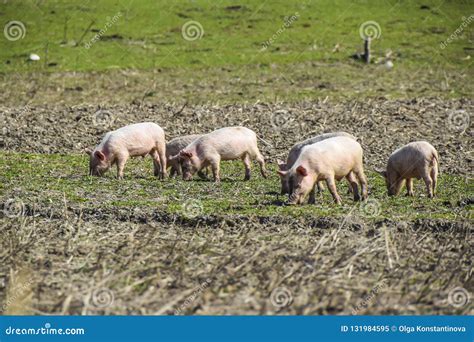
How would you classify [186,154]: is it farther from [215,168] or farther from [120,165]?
[120,165]

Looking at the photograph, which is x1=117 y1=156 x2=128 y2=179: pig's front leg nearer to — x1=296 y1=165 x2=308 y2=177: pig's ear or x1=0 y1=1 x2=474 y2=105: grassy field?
x1=296 y1=165 x2=308 y2=177: pig's ear

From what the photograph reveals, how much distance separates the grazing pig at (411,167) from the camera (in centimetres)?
1711

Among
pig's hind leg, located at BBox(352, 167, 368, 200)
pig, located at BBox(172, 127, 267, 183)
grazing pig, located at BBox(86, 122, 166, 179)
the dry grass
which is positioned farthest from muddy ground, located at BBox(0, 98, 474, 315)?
pig, located at BBox(172, 127, 267, 183)

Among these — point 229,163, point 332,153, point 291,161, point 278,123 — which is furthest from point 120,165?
point 278,123

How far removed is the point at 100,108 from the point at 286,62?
35.0 ft

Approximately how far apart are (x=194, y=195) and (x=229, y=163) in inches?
183

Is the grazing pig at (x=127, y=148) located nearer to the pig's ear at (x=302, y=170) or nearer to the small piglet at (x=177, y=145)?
the small piglet at (x=177, y=145)

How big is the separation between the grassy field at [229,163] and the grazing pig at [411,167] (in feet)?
1.03

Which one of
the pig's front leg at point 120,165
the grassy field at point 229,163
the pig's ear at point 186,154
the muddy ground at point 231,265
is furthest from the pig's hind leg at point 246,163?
the muddy ground at point 231,265

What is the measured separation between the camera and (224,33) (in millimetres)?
37844

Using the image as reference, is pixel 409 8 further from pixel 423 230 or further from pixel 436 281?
pixel 436 281

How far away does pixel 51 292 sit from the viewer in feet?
34.8

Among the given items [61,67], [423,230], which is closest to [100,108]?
[61,67]

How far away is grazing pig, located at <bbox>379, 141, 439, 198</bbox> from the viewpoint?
56.1 feet
